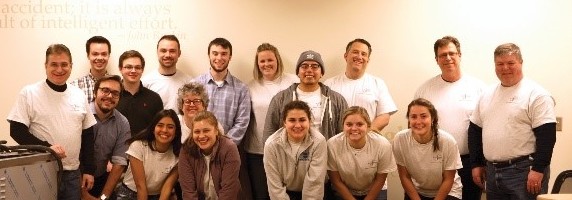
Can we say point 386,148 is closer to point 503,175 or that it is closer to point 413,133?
point 413,133

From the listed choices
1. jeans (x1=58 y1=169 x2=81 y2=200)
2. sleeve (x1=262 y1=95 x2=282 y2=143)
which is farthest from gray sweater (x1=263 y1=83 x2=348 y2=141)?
jeans (x1=58 y1=169 x2=81 y2=200)

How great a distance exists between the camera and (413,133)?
409 centimetres

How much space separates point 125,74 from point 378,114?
75.7 inches

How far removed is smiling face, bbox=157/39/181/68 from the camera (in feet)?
15.4

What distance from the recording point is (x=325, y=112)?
Answer: 4.28 m

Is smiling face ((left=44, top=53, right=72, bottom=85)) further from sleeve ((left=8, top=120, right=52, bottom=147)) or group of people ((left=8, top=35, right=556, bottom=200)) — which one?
sleeve ((left=8, top=120, right=52, bottom=147))

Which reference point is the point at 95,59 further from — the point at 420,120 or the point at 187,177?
the point at 420,120

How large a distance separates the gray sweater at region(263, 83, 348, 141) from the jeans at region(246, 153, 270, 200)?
0.38 meters

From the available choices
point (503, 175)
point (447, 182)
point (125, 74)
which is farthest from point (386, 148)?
point (125, 74)

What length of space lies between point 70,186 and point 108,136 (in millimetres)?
488

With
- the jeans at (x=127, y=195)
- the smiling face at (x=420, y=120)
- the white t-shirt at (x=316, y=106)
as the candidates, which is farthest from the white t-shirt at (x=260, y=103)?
the smiling face at (x=420, y=120)

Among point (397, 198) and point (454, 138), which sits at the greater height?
point (454, 138)

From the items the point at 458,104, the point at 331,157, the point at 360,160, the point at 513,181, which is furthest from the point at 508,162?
the point at 331,157

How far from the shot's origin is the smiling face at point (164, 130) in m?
4.15
